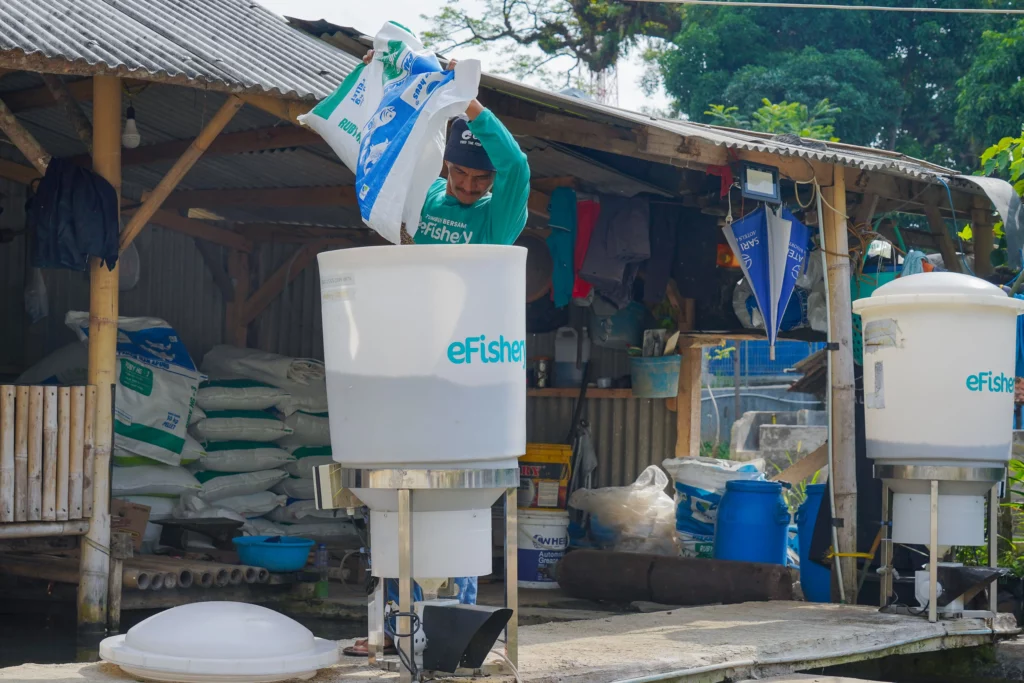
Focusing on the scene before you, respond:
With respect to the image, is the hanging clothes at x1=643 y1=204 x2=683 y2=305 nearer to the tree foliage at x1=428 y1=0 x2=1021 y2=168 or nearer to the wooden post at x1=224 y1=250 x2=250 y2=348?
the wooden post at x1=224 y1=250 x2=250 y2=348

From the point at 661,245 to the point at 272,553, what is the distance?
358cm

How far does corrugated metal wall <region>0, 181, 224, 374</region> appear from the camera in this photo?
369 inches

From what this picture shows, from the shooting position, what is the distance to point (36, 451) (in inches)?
247

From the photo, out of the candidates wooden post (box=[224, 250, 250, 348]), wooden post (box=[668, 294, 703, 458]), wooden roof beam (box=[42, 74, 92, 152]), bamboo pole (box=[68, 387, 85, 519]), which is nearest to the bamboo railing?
bamboo pole (box=[68, 387, 85, 519])

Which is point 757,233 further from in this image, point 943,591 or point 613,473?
point 613,473

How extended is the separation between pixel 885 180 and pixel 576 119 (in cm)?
225

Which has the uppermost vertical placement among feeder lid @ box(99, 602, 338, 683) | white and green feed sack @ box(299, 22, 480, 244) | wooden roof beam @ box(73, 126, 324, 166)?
wooden roof beam @ box(73, 126, 324, 166)

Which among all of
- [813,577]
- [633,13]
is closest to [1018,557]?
[813,577]

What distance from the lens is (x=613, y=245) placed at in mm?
8547

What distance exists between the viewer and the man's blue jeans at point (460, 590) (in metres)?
3.81

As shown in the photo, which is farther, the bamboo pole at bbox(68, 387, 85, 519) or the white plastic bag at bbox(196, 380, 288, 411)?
the white plastic bag at bbox(196, 380, 288, 411)

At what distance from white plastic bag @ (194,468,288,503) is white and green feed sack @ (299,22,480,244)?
5.79 m

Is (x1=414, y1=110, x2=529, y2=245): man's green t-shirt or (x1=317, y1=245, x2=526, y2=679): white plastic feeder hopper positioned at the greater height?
(x1=414, y1=110, x2=529, y2=245): man's green t-shirt

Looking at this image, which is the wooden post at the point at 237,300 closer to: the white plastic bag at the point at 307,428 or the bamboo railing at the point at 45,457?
the white plastic bag at the point at 307,428
